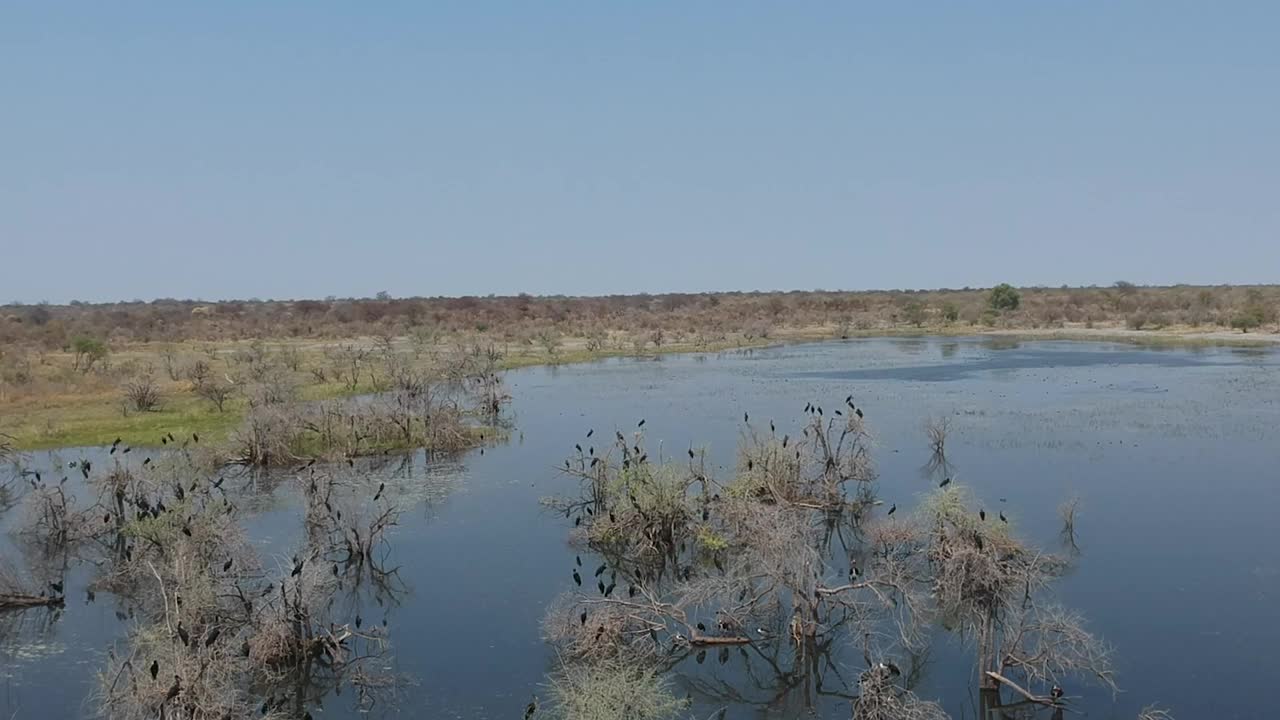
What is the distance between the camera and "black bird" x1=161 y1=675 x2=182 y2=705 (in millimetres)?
10321

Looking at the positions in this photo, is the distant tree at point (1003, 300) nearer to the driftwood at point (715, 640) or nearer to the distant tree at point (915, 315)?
the distant tree at point (915, 315)

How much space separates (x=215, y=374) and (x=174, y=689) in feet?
123

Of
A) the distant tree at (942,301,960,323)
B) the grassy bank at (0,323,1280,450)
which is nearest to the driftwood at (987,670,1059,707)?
the grassy bank at (0,323,1280,450)

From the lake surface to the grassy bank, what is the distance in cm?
378

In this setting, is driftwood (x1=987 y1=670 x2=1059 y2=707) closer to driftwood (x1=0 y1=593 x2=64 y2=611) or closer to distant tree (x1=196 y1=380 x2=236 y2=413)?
driftwood (x1=0 y1=593 x2=64 y2=611)

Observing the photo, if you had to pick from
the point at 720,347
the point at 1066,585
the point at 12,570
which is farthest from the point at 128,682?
the point at 720,347

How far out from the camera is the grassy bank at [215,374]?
110 ft

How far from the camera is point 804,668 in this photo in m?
14.6

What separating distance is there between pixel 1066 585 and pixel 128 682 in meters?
14.8

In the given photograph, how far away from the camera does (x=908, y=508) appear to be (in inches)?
888

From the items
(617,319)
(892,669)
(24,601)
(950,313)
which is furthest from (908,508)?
(617,319)

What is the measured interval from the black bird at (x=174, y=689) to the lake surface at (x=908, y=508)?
10.4 ft

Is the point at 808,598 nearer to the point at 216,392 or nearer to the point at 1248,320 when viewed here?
the point at 216,392

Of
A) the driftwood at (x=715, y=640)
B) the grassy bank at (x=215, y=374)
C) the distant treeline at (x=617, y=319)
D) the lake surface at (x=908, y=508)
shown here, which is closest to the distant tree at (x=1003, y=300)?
the distant treeline at (x=617, y=319)
